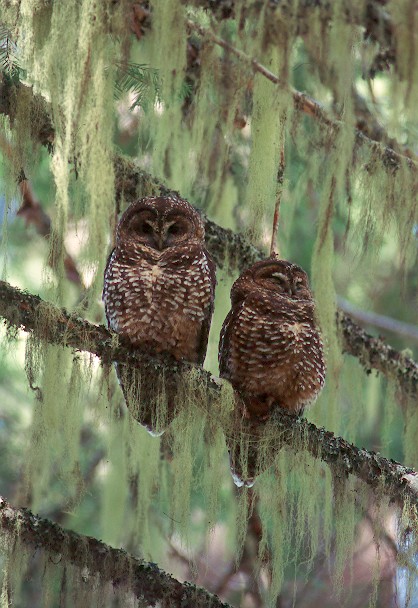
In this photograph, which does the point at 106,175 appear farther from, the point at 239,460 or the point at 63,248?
the point at 239,460

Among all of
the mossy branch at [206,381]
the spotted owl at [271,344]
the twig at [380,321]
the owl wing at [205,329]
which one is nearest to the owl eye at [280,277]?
the spotted owl at [271,344]

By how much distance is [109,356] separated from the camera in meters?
3.85

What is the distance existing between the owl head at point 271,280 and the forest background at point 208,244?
121mm

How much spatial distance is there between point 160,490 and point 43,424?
152 centimetres

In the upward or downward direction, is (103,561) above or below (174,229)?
below

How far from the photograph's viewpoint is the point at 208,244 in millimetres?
4902

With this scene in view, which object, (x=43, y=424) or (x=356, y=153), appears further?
(x=356, y=153)

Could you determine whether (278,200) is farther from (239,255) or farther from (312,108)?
(239,255)

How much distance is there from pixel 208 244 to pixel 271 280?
2.09 ft

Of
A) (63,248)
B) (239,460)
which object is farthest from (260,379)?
(63,248)

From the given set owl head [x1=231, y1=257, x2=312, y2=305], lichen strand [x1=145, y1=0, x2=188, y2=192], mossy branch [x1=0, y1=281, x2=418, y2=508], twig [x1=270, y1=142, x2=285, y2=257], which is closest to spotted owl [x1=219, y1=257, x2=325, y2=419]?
owl head [x1=231, y1=257, x2=312, y2=305]

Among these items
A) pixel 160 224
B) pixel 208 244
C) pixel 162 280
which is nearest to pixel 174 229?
pixel 160 224

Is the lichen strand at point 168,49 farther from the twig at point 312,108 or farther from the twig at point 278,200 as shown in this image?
the twig at point 278,200

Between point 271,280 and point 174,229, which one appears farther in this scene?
point 174,229
